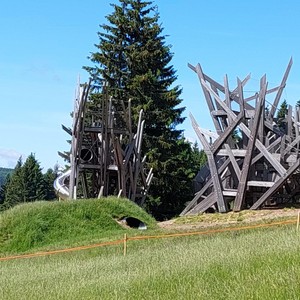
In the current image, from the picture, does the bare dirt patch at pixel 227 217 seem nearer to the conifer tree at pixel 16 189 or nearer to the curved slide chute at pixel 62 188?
the curved slide chute at pixel 62 188

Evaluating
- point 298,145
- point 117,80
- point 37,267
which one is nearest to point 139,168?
point 298,145

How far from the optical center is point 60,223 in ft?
64.1

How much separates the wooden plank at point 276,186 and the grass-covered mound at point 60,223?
484 cm

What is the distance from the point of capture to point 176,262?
9.22 m

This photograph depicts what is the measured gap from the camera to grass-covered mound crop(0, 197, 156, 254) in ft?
60.1

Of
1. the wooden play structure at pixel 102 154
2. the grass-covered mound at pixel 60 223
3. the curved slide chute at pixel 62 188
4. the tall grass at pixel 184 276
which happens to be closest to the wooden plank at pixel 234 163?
the grass-covered mound at pixel 60 223

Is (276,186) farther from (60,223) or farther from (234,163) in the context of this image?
(60,223)

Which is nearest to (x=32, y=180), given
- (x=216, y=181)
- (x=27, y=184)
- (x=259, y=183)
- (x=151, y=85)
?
(x=27, y=184)

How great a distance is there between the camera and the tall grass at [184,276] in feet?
20.8

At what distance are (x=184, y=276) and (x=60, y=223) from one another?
494 inches

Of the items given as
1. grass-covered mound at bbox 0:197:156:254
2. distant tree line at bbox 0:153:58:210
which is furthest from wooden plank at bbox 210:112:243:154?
distant tree line at bbox 0:153:58:210

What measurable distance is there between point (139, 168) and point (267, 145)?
6883mm

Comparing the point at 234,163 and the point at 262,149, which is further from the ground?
the point at 262,149

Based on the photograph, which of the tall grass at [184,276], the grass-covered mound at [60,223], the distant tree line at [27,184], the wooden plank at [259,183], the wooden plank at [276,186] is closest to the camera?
the tall grass at [184,276]
